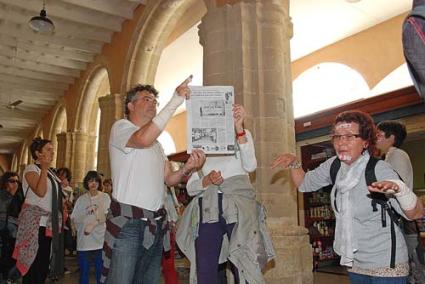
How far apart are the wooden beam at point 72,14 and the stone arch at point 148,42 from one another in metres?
1.14

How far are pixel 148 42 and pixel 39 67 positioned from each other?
5.18 metres

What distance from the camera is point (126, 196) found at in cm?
212

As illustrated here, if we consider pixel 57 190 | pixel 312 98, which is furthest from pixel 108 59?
pixel 57 190

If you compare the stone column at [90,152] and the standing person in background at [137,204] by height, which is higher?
the stone column at [90,152]

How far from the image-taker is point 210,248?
243cm

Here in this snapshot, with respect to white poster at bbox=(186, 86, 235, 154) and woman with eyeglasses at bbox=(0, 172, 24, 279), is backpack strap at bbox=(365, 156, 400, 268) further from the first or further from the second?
woman with eyeglasses at bbox=(0, 172, 24, 279)

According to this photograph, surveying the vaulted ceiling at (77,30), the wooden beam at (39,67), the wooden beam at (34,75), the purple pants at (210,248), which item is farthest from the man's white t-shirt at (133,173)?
the wooden beam at (34,75)

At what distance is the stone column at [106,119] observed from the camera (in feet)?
27.9

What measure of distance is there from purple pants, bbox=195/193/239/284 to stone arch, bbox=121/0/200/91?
6.24 metres

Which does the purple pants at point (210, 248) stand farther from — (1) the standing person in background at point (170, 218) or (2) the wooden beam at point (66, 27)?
(2) the wooden beam at point (66, 27)

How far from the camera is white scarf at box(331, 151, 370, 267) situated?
6.09 feet

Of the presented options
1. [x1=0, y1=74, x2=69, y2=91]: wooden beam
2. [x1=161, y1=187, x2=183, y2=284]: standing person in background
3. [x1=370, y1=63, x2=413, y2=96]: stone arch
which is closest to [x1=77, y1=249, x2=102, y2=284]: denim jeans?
[x1=161, y1=187, x2=183, y2=284]: standing person in background

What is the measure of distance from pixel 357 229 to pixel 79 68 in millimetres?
11125

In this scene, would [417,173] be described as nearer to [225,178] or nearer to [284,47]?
[284,47]
